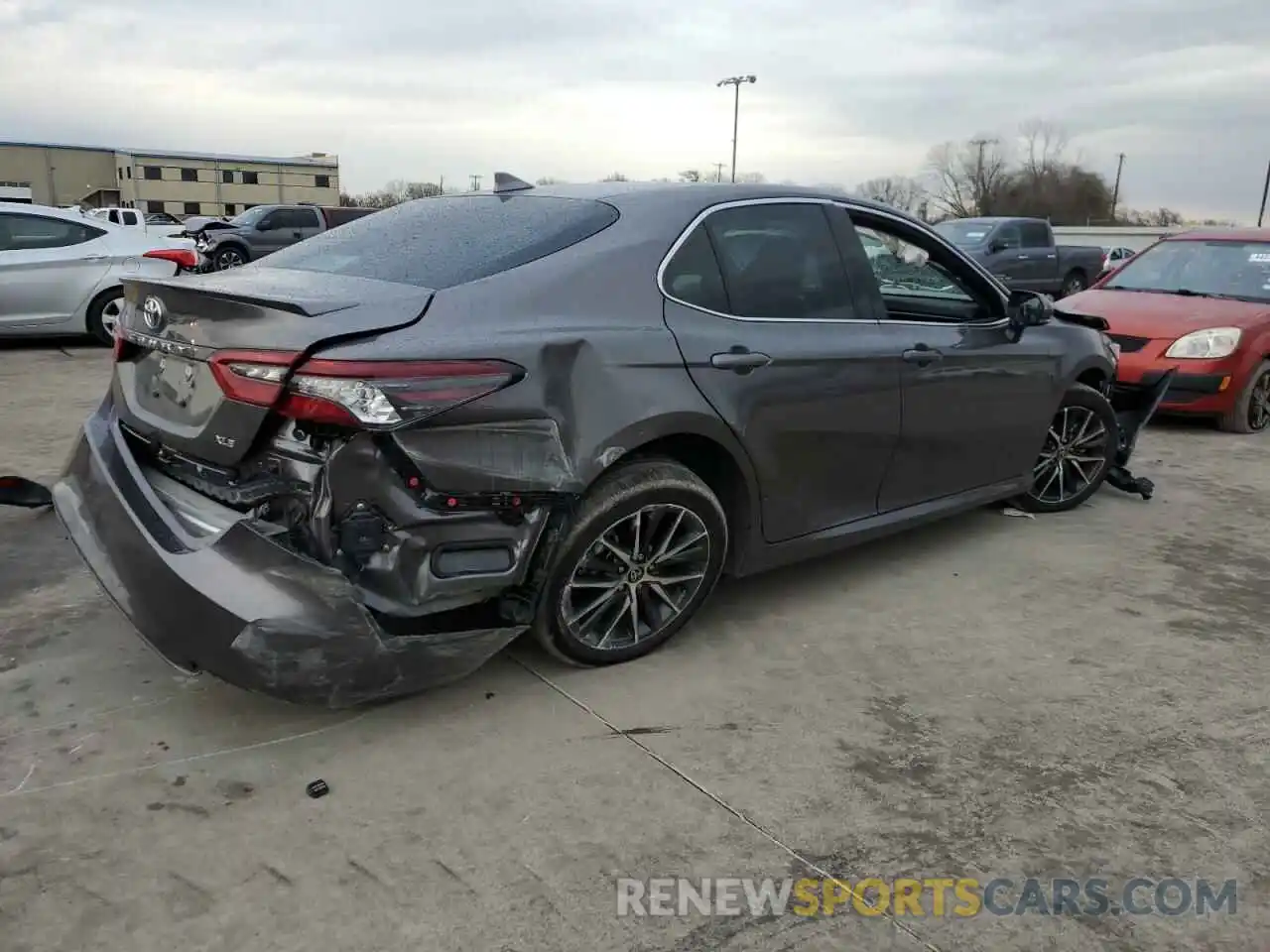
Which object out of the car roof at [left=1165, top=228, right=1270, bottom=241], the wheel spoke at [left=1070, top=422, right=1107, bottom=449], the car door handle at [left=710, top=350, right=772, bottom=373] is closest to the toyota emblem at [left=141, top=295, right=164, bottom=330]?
the car door handle at [left=710, top=350, right=772, bottom=373]

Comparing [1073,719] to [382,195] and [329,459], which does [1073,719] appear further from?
[382,195]

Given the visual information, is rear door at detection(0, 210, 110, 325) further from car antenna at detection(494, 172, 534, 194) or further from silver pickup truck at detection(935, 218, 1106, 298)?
silver pickup truck at detection(935, 218, 1106, 298)

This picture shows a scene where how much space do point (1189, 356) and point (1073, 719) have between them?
532 cm

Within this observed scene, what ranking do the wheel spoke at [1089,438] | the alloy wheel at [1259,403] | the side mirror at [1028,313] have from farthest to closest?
the alloy wheel at [1259,403], the wheel spoke at [1089,438], the side mirror at [1028,313]

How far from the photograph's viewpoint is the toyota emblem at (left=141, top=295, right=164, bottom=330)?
3053mm

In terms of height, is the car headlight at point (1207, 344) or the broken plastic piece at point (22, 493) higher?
the car headlight at point (1207, 344)

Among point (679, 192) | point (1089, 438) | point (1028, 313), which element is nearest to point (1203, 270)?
point (1089, 438)

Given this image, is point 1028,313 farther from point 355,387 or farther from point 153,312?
point 153,312

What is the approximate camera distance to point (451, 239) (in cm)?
338

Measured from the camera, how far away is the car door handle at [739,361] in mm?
3324

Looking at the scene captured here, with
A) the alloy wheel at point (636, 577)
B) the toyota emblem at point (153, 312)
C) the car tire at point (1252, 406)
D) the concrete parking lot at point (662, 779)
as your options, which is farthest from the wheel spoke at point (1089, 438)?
the toyota emblem at point (153, 312)

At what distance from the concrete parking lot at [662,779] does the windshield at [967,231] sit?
14977 mm

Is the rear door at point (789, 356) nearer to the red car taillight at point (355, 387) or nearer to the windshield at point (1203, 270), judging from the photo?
the red car taillight at point (355, 387)

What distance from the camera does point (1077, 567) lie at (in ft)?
15.0
